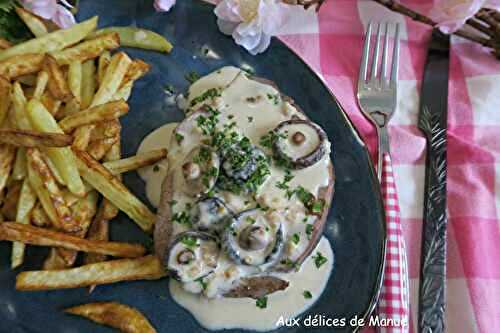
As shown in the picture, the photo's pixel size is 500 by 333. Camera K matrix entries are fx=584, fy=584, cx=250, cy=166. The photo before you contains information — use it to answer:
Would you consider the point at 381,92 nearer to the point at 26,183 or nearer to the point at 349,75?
the point at 349,75

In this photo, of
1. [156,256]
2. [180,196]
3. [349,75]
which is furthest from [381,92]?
[156,256]

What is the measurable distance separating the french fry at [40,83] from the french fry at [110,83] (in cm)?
23

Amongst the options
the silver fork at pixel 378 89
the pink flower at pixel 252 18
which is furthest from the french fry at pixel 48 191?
the silver fork at pixel 378 89

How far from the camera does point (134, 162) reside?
2.75m

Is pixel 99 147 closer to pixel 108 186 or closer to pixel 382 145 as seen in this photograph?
pixel 108 186

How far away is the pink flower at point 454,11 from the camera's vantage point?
3102mm

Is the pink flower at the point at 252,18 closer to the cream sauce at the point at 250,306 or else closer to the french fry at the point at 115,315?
the cream sauce at the point at 250,306

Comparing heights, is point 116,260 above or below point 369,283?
above

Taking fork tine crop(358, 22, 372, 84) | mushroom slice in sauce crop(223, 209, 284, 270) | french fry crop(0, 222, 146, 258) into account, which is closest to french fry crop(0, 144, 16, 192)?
french fry crop(0, 222, 146, 258)

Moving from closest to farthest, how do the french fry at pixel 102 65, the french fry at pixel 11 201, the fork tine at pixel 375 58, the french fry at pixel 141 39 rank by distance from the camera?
the french fry at pixel 11 201
the french fry at pixel 102 65
the french fry at pixel 141 39
the fork tine at pixel 375 58

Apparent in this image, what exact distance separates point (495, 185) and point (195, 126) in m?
1.69

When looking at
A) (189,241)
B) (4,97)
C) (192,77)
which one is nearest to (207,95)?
(192,77)

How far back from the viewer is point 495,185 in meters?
3.22

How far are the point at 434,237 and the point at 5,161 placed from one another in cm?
207
